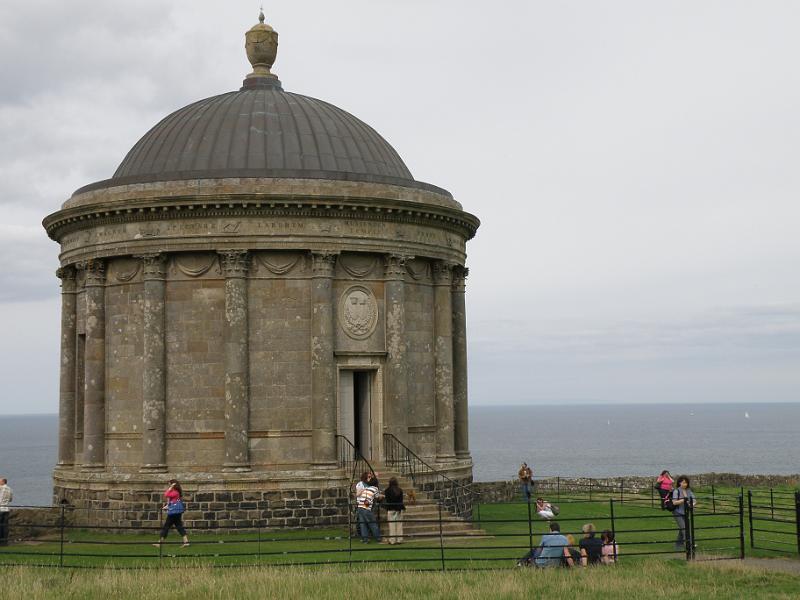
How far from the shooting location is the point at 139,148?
3164cm

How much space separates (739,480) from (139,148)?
92.5 ft

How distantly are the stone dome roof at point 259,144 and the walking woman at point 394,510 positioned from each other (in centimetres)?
830

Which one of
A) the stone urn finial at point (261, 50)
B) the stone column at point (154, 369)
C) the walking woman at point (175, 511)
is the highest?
the stone urn finial at point (261, 50)

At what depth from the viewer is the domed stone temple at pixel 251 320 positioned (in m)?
27.8

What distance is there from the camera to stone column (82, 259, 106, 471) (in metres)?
29.4

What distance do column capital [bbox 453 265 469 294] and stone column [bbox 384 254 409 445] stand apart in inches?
142

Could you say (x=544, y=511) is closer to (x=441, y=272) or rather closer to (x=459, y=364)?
(x=459, y=364)

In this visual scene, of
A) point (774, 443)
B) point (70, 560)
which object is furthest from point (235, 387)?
point (774, 443)

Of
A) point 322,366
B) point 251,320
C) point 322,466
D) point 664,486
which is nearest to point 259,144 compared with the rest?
point 251,320

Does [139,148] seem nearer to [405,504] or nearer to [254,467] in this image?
[254,467]

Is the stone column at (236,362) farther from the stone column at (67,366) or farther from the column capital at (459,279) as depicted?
the column capital at (459,279)

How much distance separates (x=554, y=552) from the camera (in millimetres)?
20453

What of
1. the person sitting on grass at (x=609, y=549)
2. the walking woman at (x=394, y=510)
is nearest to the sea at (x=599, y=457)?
the walking woman at (x=394, y=510)

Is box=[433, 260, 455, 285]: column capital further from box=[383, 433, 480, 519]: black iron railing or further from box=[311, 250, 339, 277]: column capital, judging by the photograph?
box=[383, 433, 480, 519]: black iron railing
